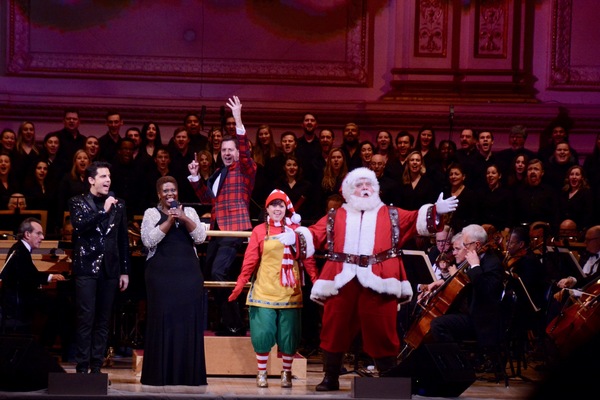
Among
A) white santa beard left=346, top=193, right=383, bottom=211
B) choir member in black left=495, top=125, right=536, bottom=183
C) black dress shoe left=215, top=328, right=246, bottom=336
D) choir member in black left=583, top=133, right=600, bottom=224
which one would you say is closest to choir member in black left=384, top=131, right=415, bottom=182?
choir member in black left=495, top=125, right=536, bottom=183

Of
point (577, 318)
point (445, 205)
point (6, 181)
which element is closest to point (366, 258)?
point (445, 205)

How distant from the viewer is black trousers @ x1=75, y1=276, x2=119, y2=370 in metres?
6.37

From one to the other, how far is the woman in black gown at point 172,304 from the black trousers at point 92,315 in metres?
0.30

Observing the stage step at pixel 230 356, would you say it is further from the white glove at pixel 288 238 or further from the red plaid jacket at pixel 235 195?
the white glove at pixel 288 238

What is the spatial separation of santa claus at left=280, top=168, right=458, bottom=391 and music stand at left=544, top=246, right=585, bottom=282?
1.56 metres

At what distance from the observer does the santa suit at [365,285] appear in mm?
6086

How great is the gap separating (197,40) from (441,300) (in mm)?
6878

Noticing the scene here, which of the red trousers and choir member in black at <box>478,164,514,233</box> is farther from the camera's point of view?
choir member in black at <box>478,164,514,233</box>

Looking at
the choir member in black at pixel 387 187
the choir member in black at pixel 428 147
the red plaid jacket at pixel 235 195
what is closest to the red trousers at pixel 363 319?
the red plaid jacket at pixel 235 195

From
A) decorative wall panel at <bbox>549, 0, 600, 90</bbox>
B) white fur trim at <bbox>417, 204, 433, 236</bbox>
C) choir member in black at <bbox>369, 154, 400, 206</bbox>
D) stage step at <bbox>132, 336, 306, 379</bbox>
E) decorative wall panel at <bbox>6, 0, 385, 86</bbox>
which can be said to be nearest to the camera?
white fur trim at <bbox>417, 204, 433, 236</bbox>

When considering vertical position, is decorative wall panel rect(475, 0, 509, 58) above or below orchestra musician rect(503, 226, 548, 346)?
above

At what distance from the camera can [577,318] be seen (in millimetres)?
6422

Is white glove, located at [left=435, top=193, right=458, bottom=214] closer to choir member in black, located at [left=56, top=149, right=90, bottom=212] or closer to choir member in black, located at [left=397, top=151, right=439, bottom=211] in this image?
choir member in black, located at [left=397, top=151, right=439, bottom=211]

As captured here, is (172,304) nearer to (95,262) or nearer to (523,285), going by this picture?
(95,262)
